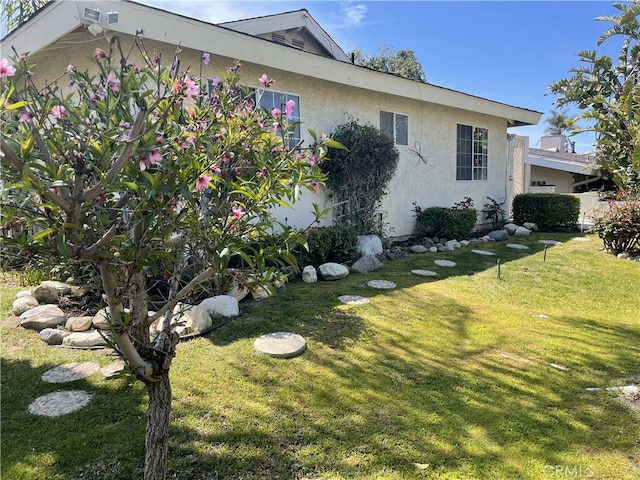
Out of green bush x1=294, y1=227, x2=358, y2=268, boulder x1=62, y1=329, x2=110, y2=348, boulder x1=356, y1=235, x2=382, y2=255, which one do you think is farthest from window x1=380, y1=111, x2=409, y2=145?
boulder x1=62, y1=329, x2=110, y2=348

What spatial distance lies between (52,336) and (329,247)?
474 cm

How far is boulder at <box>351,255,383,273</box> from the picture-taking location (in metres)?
7.96

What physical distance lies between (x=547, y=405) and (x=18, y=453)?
3.95 metres

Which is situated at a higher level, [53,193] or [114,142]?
[114,142]

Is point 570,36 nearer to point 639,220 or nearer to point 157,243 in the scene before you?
point 639,220

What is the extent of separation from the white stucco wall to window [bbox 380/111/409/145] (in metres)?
0.15

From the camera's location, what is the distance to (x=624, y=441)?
9.44 ft

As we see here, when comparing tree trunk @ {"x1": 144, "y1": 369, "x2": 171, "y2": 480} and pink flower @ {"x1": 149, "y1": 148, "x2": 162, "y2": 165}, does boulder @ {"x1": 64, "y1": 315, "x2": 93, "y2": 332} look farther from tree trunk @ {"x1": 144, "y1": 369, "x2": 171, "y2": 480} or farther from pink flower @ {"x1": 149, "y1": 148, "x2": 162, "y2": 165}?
pink flower @ {"x1": 149, "y1": 148, "x2": 162, "y2": 165}

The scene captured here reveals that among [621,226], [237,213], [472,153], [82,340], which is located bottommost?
[82,340]

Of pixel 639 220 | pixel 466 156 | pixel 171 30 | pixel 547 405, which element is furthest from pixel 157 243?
pixel 466 156

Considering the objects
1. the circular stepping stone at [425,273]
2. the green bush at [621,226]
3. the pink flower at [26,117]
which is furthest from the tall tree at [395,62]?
the pink flower at [26,117]

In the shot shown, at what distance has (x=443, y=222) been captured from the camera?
35.7 feet

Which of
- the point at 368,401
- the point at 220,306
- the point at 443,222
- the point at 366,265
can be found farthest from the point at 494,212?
the point at 368,401

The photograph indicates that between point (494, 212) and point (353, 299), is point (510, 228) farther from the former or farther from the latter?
point (353, 299)
